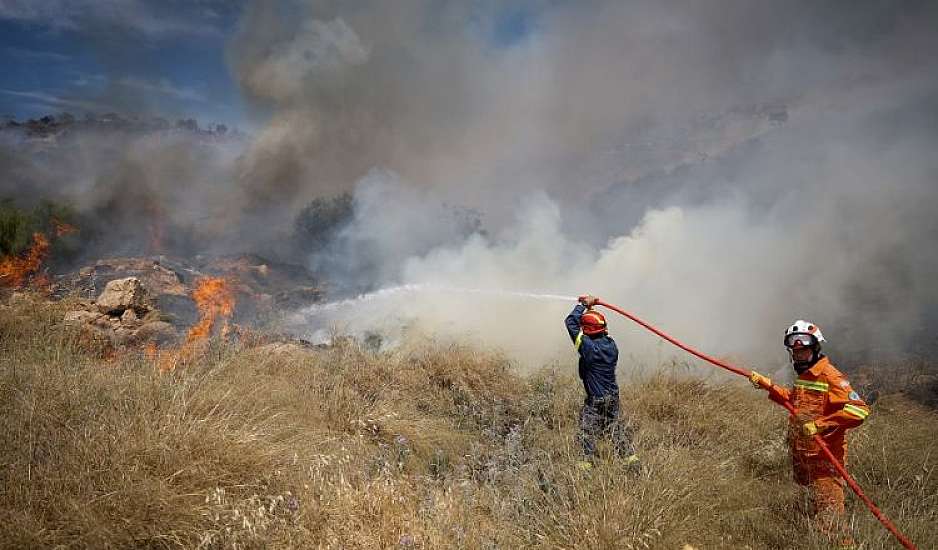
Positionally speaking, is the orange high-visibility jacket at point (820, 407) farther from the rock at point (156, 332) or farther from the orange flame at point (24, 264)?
the orange flame at point (24, 264)

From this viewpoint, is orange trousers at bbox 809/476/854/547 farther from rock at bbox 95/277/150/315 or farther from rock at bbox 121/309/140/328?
rock at bbox 95/277/150/315

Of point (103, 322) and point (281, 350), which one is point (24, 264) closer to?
point (103, 322)

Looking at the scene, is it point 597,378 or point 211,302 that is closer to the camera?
point 597,378

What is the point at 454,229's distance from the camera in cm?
2105

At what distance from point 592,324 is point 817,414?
1951mm

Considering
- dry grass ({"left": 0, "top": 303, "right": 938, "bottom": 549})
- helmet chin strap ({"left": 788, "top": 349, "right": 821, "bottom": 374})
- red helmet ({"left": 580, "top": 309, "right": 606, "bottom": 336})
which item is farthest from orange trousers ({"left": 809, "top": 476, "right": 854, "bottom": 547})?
red helmet ({"left": 580, "top": 309, "right": 606, "bottom": 336})

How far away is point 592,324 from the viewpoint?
4.82m

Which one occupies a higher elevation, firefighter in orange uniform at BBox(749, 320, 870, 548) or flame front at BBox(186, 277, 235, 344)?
flame front at BBox(186, 277, 235, 344)

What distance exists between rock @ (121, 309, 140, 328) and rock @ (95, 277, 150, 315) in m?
0.14

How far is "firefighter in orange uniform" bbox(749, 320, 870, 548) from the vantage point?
326cm

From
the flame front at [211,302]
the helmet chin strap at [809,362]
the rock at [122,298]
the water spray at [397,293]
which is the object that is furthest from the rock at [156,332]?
the helmet chin strap at [809,362]

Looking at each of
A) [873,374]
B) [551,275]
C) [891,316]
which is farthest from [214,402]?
[891,316]

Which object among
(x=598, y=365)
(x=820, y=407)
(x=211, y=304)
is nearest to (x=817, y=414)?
(x=820, y=407)

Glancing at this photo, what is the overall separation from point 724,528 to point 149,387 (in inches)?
162
